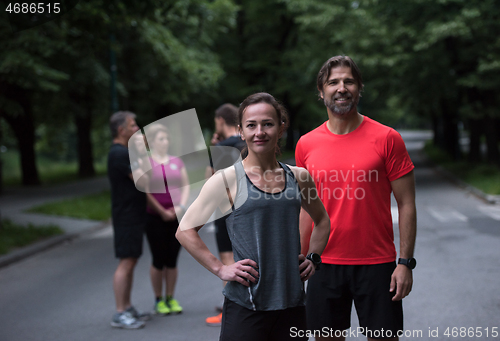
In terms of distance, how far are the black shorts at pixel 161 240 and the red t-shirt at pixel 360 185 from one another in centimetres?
266

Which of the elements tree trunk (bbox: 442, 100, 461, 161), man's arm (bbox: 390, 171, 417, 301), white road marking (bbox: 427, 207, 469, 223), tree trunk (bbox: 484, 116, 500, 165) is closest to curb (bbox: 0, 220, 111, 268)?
man's arm (bbox: 390, 171, 417, 301)

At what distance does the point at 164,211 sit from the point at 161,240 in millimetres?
372

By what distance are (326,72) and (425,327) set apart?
2.99 m

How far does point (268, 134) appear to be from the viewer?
2.35m

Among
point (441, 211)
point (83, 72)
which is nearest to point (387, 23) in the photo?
point (441, 211)

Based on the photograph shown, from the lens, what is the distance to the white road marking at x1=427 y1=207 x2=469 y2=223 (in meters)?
11.2

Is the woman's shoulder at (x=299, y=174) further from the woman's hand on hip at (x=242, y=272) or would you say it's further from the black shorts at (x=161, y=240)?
the black shorts at (x=161, y=240)

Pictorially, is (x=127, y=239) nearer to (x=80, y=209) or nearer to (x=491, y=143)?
(x=80, y=209)

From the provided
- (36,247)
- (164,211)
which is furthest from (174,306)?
(36,247)

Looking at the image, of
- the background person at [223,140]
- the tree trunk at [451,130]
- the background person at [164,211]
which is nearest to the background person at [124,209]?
the background person at [164,211]

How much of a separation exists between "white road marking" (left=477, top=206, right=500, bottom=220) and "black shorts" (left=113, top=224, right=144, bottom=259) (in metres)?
8.61

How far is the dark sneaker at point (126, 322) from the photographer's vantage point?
5.08m

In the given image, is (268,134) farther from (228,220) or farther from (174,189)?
(174,189)

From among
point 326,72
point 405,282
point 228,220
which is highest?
point 326,72
